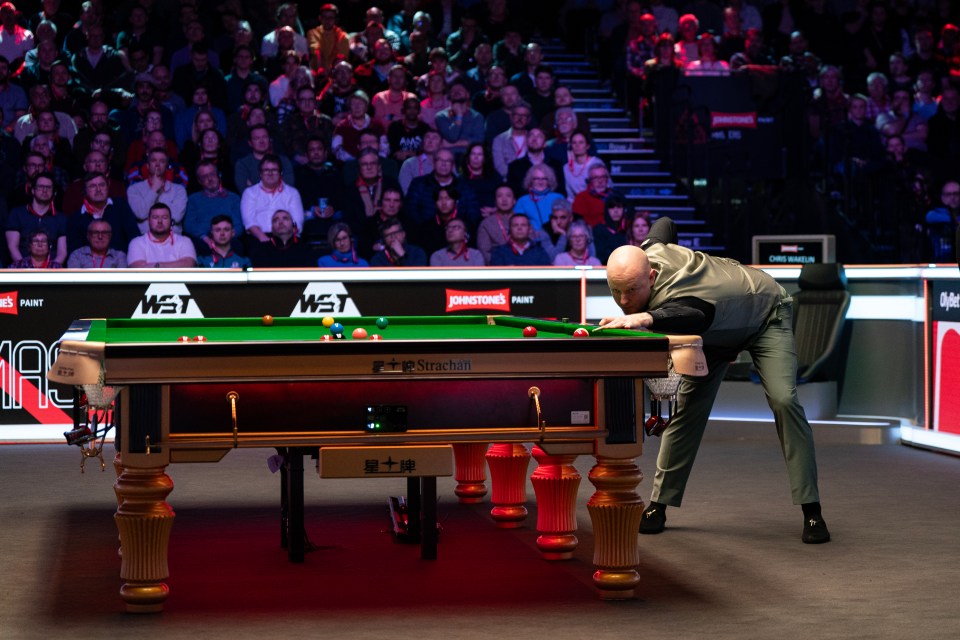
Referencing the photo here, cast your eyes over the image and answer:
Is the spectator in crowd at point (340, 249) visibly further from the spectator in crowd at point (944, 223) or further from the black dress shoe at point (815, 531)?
the spectator in crowd at point (944, 223)

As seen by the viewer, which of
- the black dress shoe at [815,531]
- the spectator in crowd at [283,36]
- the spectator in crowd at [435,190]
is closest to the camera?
the black dress shoe at [815,531]

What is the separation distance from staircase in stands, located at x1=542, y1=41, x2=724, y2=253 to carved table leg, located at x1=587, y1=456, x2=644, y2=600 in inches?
357

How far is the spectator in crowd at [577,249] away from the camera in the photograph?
12.1 meters

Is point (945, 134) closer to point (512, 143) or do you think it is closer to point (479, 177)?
point (512, 143)

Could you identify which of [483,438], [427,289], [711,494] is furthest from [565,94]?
[483,438]

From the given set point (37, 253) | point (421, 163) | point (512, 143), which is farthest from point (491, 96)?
point (37, 253)

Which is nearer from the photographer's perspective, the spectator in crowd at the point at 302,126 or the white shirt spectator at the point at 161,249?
the white shirt spectator at the point at 161,249

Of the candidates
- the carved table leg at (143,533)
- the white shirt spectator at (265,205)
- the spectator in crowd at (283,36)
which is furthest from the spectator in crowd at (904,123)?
the carved table leg at (143,533)

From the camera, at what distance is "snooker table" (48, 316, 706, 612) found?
16.6 feet

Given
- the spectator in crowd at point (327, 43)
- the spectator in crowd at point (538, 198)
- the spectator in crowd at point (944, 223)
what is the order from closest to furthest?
1. the spectator in crowd at point (538, 198)
2. the spectator in crowd at point (944, 223)
3. the spectator in crowd at point (327, 43)

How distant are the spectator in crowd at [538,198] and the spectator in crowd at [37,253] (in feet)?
13.7

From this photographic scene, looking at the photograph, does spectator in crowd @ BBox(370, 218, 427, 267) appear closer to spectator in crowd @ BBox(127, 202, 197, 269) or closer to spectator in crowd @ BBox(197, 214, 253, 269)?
spectator in crowd @ BBox(197, 214, 253, 269)

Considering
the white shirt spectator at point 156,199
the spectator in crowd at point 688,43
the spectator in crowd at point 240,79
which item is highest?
the spectator in crowd at point 688,43

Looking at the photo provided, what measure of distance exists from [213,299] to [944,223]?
8.01 meters
